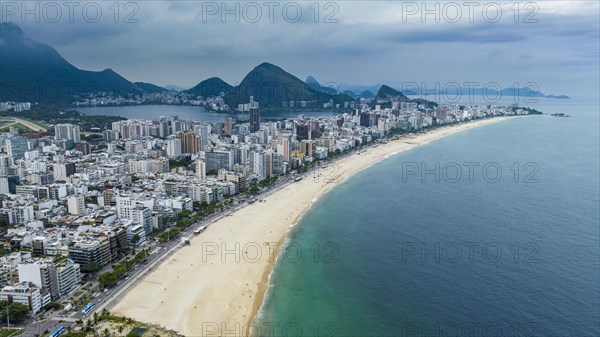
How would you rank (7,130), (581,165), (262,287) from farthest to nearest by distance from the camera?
(7,130), (581,165), (262,287)

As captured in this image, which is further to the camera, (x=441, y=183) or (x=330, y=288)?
(x=441, y=183)

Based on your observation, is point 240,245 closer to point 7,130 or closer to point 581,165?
point 581,165

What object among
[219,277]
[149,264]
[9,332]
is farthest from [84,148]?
[9,332]

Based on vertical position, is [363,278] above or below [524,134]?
below

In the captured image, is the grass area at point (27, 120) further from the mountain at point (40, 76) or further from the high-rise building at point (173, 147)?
the high-rise building at point (173, 147)

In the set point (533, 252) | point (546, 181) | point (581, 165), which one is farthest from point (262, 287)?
point (581, 165)
